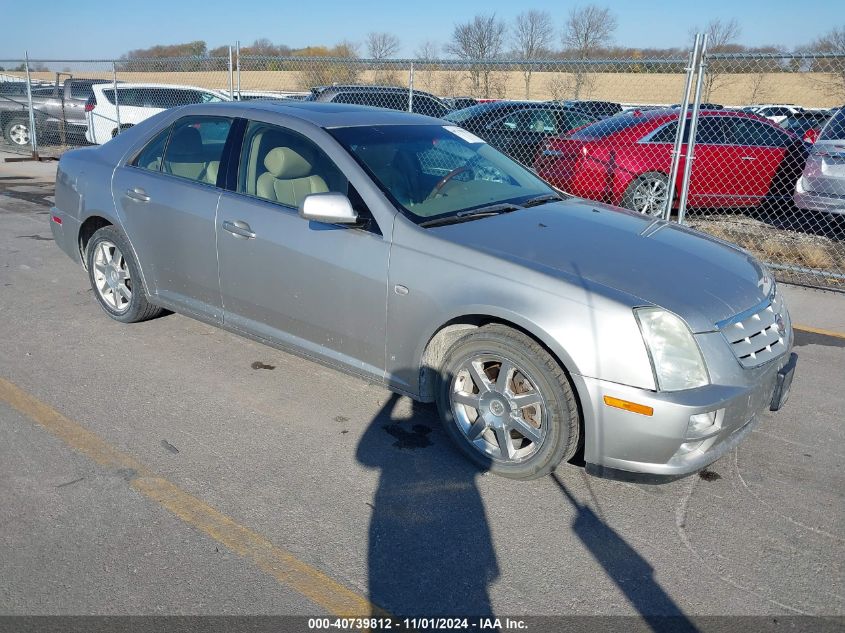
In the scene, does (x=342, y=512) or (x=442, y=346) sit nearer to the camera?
(x=342, y=512)

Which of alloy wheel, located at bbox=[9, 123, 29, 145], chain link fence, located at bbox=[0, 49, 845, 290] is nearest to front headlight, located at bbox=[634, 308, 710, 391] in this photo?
chain link fence, located at bbox=[0, 49, 845, 290]

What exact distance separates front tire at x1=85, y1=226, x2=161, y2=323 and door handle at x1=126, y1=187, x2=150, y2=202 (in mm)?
318

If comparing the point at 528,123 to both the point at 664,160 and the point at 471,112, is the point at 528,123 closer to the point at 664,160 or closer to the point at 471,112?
the point at 471,112

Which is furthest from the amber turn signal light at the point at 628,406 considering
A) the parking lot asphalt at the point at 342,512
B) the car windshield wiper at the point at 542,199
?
the car windshield wiper at the point at 542,199

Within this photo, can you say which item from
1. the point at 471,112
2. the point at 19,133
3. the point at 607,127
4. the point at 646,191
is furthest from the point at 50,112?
the point at 646,191

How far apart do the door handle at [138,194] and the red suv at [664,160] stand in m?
5.95

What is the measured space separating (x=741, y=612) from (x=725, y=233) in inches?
295

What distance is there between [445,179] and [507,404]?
4.90ft

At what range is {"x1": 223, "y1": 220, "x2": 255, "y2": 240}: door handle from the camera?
4375 mm

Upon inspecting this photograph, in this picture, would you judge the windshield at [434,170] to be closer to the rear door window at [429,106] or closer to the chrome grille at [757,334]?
the chrome grille at [757,334]

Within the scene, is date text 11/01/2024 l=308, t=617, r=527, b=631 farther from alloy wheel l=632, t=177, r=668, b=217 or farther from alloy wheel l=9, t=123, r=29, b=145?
alloy wheel l=9, t=123, r=29, b=145

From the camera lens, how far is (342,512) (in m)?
3.29

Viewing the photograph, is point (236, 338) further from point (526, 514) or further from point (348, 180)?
point (526, 514)

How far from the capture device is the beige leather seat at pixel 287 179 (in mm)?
4320
